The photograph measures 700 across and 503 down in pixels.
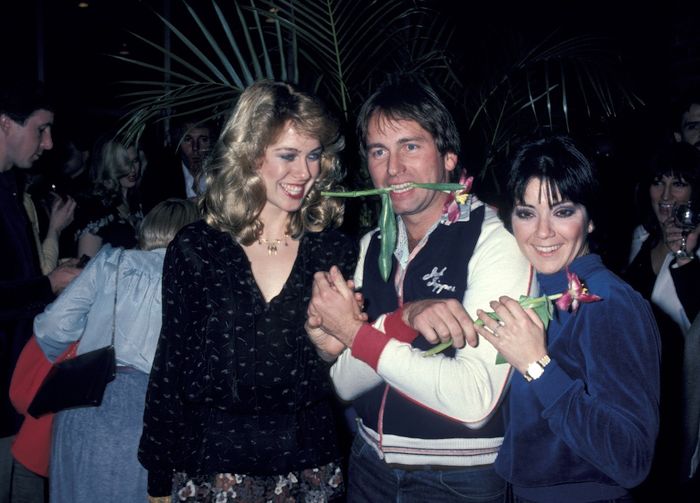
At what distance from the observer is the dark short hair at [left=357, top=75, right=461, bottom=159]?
1.93m

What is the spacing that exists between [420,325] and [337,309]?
0.24 meters

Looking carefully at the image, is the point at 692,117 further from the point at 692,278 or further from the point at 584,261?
the point at 584,261

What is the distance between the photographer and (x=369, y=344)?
5.35ft

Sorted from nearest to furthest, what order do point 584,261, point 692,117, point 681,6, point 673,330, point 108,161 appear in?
point 584,261, point 673,330, point 692,117, point 108,161, point 681,6

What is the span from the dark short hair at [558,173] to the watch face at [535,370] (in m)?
0.43

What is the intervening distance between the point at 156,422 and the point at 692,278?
7.82ft

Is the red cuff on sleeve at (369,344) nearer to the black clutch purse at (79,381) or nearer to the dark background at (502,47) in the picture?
the dark background at (502,47)

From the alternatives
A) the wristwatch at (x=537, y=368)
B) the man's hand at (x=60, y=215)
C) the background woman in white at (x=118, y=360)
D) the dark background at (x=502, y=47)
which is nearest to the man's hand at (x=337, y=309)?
the wristwatch at (x=537, y=368)

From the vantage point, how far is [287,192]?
2.02 meters

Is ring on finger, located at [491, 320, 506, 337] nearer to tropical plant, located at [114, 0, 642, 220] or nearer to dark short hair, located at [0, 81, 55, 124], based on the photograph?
tropical plant, located at [114, 0, 642, 220]

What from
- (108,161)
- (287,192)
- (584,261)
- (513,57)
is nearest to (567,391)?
(584,261)

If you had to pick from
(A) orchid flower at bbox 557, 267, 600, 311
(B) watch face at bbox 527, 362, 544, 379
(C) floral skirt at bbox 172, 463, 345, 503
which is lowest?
(C) floral skirt at bbox 172, 463, 345, 503

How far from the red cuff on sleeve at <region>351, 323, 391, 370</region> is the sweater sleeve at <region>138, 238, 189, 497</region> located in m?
0.55

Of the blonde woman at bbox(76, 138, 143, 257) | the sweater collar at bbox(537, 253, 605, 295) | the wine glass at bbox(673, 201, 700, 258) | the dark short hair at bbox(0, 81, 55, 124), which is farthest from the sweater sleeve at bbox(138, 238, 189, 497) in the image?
the wine glass at bbox(673, 201, 700, 258)
